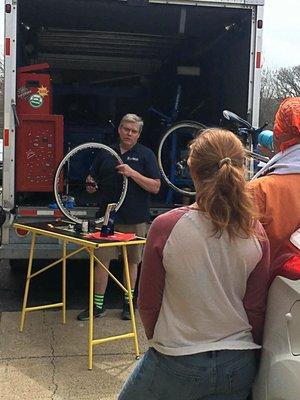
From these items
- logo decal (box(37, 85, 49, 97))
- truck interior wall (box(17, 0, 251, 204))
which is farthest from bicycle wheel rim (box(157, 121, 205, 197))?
logo decal (box(37, 85, 49, 97))

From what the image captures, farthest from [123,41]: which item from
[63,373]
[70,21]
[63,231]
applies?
[63,373]

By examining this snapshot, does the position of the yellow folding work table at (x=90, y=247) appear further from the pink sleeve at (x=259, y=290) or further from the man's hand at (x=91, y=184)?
the pink sleeve at (x=259, y=290)

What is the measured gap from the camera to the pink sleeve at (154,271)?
2.05m

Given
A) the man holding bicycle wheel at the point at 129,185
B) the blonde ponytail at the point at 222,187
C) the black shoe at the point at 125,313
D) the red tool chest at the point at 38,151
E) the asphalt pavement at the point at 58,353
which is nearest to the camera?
the blonde ponytail at the point at 222,187

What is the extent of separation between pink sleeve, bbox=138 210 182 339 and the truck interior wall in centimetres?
373

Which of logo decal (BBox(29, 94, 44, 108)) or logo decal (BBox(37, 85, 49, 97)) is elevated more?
logo decal (BBox(37, 85, 49, 97))

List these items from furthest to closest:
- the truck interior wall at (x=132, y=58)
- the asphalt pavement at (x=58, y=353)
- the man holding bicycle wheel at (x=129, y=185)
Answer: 1. the truck interior wall at (x=132, y=58)
2. the man holding bicycle wheel at (x=129, y=185)
3. the asphalt pavement at (x=58, y=353)

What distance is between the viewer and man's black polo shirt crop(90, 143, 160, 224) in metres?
5.12

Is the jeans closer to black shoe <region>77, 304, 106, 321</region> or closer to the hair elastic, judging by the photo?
the hair elastic

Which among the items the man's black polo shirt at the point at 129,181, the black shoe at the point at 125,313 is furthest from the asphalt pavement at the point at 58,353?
the man's black polo shirt at the point at 129,181

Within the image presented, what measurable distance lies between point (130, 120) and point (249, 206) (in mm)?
3113

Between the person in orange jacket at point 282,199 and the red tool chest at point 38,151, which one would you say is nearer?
the person in orange jacket at point 282,199

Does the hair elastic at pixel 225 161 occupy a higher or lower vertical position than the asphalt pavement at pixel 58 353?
higher

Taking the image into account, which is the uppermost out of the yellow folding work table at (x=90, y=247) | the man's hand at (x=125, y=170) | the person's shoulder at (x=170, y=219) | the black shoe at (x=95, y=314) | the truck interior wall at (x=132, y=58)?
the truck interior wall at (x=132, y=58)
